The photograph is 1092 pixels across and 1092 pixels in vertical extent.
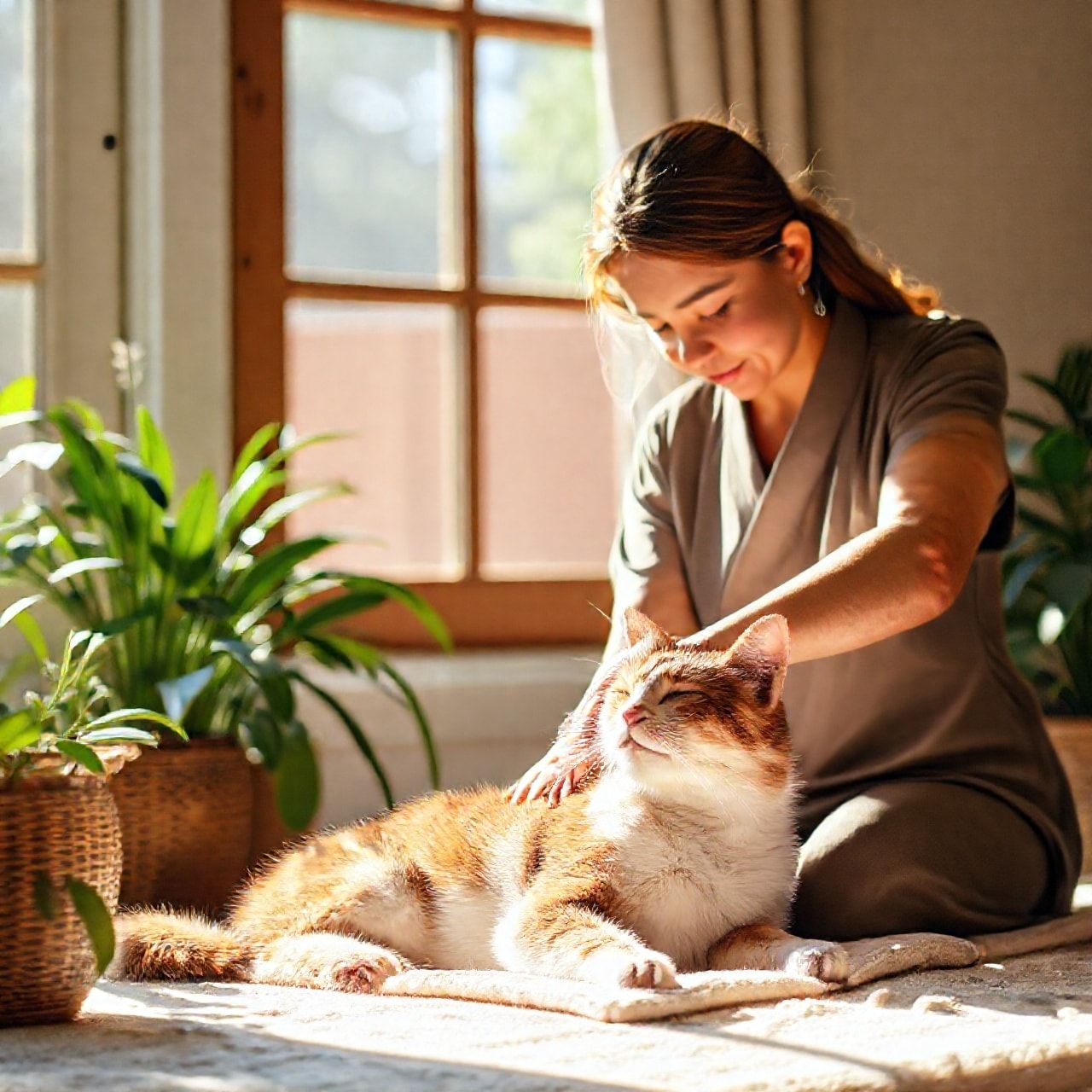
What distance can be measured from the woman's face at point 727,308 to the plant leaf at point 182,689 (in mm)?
819

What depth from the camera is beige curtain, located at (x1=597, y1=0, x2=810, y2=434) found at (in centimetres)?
284

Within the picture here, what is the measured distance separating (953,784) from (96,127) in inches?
76.4

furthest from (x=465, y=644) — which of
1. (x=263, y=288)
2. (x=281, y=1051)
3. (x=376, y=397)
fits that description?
(x=281, y=1051)

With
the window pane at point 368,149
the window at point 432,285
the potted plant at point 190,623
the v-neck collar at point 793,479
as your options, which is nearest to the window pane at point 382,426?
the window at point 432,285

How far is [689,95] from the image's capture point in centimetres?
289

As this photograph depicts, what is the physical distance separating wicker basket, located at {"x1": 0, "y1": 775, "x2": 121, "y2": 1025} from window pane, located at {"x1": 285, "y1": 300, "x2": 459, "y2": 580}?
157cm

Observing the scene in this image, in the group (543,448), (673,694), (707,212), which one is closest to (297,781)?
(673,694)

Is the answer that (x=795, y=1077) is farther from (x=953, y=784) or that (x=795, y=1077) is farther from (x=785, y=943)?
(x=953, y=784)

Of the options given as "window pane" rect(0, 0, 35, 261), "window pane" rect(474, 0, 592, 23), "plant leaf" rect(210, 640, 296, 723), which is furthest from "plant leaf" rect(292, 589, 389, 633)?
"window pane" rect(474, 0, 592, 23)

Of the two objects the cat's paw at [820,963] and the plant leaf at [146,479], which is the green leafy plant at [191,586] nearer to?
the plant leaf at [146,479]

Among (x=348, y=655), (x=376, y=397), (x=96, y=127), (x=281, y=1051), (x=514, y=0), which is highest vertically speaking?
(x=514, y=0)

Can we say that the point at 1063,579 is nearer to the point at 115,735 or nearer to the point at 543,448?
the point at 543,448

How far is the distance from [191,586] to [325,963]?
0.83 meters

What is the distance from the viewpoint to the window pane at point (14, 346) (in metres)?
2.72
